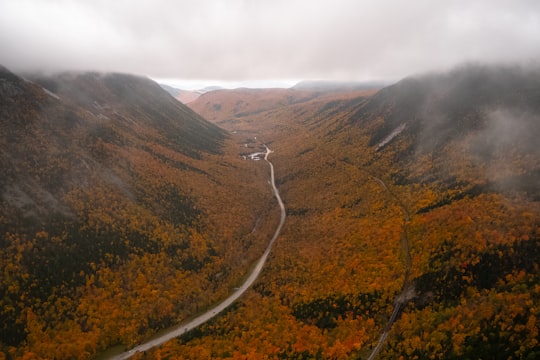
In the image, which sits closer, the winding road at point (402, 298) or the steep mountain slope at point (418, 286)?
the steep mountain slope at point (418, 286)

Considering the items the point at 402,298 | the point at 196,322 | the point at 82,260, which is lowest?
the point at 196,322

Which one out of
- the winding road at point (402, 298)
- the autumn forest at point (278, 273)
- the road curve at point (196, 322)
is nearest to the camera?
the winding road at point (402, 298)

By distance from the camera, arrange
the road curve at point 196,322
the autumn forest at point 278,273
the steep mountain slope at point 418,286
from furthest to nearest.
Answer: the road curve at point 196,322, the autumn forest at point 278,273, the steep mountain slope at point 418,286

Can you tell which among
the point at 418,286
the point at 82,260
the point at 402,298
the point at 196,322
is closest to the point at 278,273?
the point at 196,322

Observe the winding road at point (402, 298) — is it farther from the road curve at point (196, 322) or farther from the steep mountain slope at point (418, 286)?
the road curve at point (196, 322)

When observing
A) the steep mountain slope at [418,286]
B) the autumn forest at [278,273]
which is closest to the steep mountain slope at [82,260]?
the autumn forest at [278,273]

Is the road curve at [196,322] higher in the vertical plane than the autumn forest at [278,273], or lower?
lower

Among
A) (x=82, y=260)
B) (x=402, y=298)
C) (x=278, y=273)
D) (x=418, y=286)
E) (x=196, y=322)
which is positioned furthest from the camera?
(x=278, y=273)

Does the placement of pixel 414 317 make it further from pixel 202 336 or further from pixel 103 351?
pixel 103 351

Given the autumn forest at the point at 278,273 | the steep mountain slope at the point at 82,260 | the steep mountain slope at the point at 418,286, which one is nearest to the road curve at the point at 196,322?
the autumn forest at the point at 278,273

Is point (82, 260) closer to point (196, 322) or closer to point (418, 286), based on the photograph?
point (196, 322)

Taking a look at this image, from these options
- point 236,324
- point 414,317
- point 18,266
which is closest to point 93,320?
point 18,266
